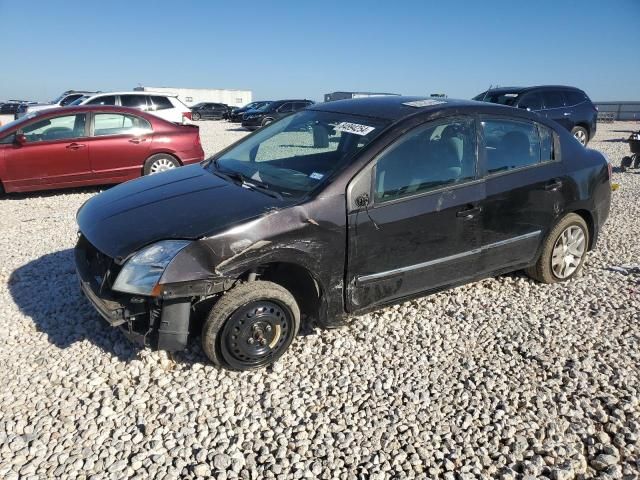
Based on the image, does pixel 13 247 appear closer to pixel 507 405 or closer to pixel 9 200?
pixel 9 200

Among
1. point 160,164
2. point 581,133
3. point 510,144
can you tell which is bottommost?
point 160,164

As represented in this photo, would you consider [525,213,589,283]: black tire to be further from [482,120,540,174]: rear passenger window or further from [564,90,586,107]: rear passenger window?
[564,90,586,107]: rear passenger window

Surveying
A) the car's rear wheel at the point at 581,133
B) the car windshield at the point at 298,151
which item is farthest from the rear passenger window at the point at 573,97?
the car windshield at the point at 298,151

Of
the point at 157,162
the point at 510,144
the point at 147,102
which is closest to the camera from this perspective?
the point at 510,144

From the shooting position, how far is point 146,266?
111 inches

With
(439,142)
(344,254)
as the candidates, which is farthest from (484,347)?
(439,142)

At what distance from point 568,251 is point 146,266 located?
3.71 m

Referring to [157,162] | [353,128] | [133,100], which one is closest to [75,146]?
[157,162]

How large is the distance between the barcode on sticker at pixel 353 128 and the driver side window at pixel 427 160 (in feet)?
0.85

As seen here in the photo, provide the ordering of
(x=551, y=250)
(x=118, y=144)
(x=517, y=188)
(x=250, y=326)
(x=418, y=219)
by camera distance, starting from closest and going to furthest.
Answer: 1. (x=250, y=326)
2. (x=418, y=219)
3. (x=517, y=188)
4. (x=551, y=250)
5. (x=118, y=144)

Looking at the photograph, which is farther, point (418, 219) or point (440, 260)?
point (440, 260)

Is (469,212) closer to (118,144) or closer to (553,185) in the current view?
(553,185)

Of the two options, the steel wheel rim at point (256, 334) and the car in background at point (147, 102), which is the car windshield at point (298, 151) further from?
the car in background at point (147, 102)

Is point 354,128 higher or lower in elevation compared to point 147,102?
lower
